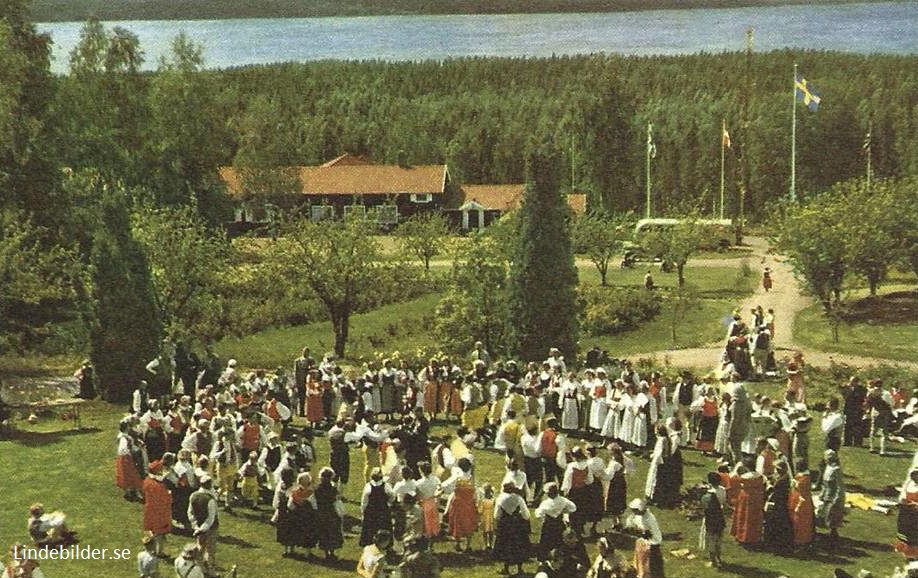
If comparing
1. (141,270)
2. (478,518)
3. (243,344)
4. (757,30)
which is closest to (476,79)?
(757,30)

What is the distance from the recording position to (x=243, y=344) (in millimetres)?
44062

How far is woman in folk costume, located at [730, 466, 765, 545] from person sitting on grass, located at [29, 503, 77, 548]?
1096cm

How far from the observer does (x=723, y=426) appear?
22656 mm

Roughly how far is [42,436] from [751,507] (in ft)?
54.4

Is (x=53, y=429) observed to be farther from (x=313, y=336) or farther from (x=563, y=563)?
(x=313, y=336)

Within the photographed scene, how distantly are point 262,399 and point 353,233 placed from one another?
1650 centimetres

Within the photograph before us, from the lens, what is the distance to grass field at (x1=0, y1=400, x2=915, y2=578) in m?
16.4

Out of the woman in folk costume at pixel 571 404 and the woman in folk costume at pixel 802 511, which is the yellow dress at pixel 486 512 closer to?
the woman in folk costume at pixel 802 511

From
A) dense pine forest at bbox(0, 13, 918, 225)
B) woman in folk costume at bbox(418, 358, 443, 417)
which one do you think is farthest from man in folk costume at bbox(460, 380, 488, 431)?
dense pine forest at bbox(0, 13, 918, 225)

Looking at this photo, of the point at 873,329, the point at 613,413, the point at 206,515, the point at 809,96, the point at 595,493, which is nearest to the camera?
the point at 206,515

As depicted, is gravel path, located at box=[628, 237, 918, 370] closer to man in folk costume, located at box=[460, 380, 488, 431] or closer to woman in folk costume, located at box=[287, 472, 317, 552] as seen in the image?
man in folk costume, located at box=[460, 380, 488, 431]

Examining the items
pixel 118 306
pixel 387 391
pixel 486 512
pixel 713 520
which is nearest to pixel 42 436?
pixel 118 306

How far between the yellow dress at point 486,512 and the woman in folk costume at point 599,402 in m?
7.26

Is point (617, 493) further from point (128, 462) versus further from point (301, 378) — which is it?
point (301, 378)
